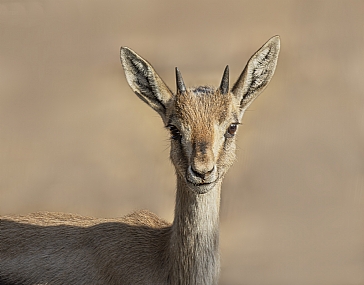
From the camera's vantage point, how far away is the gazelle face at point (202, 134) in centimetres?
450

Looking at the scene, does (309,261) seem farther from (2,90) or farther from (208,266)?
(2,90)

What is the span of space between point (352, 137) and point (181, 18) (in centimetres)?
325

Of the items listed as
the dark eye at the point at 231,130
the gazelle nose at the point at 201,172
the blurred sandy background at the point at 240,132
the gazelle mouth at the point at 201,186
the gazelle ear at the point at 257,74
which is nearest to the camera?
the gazelle nose at the point at 201,172

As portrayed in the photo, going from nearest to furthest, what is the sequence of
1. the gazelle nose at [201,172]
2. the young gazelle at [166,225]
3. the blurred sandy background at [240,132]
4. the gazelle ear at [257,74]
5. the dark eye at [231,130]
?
the gazelle nose at [201,172]
the young gazelle at [166,225]
the dark eye at [231,130]
the gazelle ear at [257,74]
the blurred sandy background at [240,132]

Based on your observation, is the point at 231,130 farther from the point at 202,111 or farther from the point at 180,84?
the point at 180,84

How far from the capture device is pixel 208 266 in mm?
5051

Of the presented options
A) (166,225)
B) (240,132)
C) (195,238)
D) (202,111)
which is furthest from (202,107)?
(240,132)

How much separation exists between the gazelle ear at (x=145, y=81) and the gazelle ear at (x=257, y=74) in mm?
619

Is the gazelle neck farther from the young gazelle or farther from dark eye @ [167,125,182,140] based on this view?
dark eye @ [167,125,182,140]

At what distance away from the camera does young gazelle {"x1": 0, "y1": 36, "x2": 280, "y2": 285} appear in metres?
4.75

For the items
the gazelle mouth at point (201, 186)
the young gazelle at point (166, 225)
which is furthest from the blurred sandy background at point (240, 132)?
the gazelle mouth at point (201, 186)

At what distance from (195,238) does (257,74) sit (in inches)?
60.7

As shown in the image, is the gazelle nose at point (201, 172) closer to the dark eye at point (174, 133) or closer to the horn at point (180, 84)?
the dark eye at point (174, 133)

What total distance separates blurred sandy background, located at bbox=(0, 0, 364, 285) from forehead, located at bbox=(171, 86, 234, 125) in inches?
130
